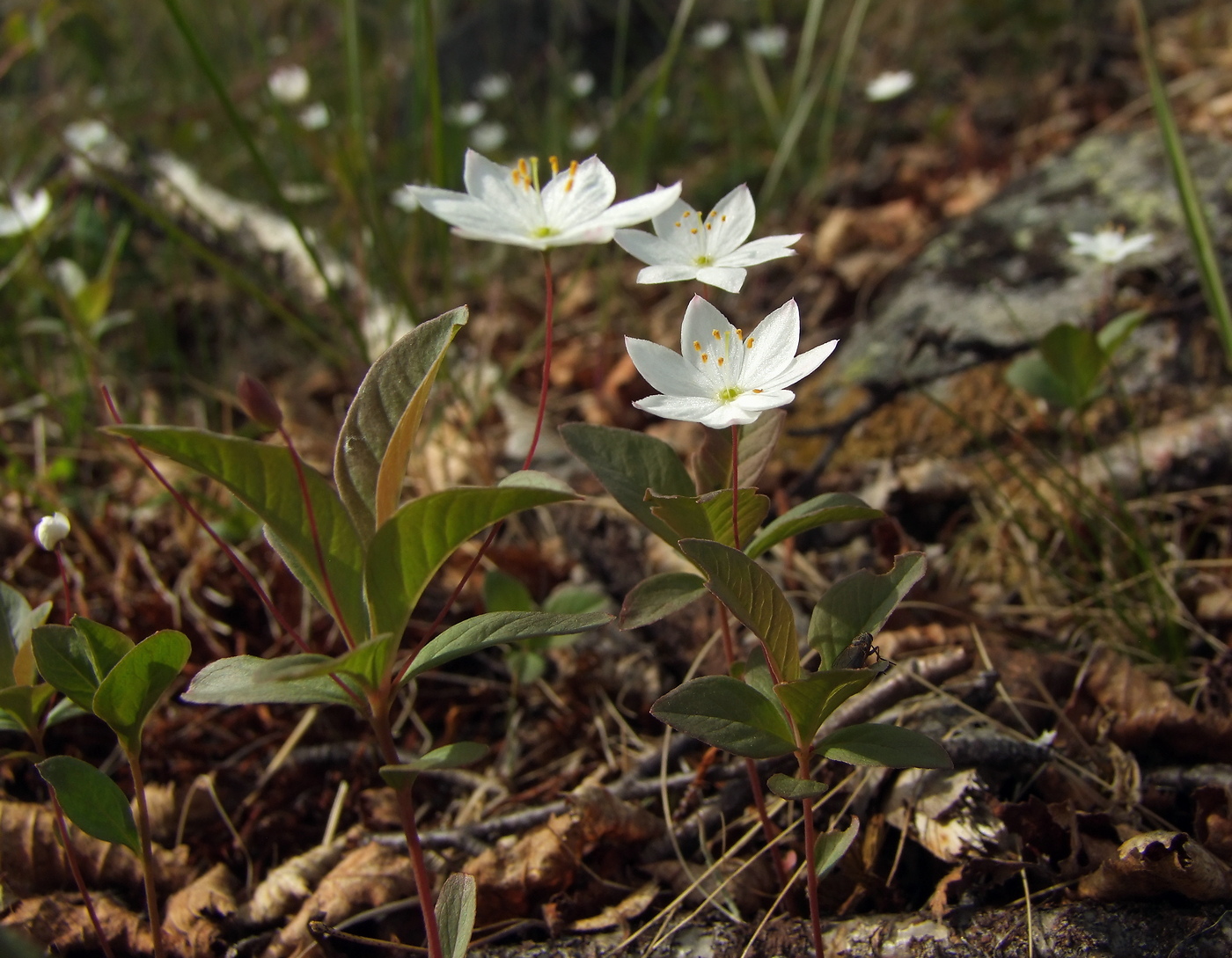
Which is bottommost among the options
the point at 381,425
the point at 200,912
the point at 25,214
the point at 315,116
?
the point at 200,912

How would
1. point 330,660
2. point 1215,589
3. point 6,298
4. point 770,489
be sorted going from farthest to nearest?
point 6,298
point 770,489
point 1215,589
point 330,660

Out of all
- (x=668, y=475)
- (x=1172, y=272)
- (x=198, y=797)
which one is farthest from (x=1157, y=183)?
(x=198, y=797)

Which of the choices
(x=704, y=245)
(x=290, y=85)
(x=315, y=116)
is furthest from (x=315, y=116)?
(x=704, y=245)

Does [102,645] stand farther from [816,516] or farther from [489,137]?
[489,137]

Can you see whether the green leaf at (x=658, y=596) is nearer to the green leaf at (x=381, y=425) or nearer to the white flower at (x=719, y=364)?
the white flower at (x=719, y=364)

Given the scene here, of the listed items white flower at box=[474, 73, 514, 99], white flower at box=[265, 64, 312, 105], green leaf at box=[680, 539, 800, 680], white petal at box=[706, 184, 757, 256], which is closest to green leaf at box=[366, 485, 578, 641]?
green leaf at box=[680, 539, 800, 680]

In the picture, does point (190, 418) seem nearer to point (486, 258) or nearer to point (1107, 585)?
point (486, 258)

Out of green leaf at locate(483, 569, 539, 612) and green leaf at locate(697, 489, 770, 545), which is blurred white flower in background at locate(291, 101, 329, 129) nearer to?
green leaf at locate(483, 569, 539, 612)

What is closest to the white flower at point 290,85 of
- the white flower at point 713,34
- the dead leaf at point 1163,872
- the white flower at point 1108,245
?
the white flower at point 713,34
